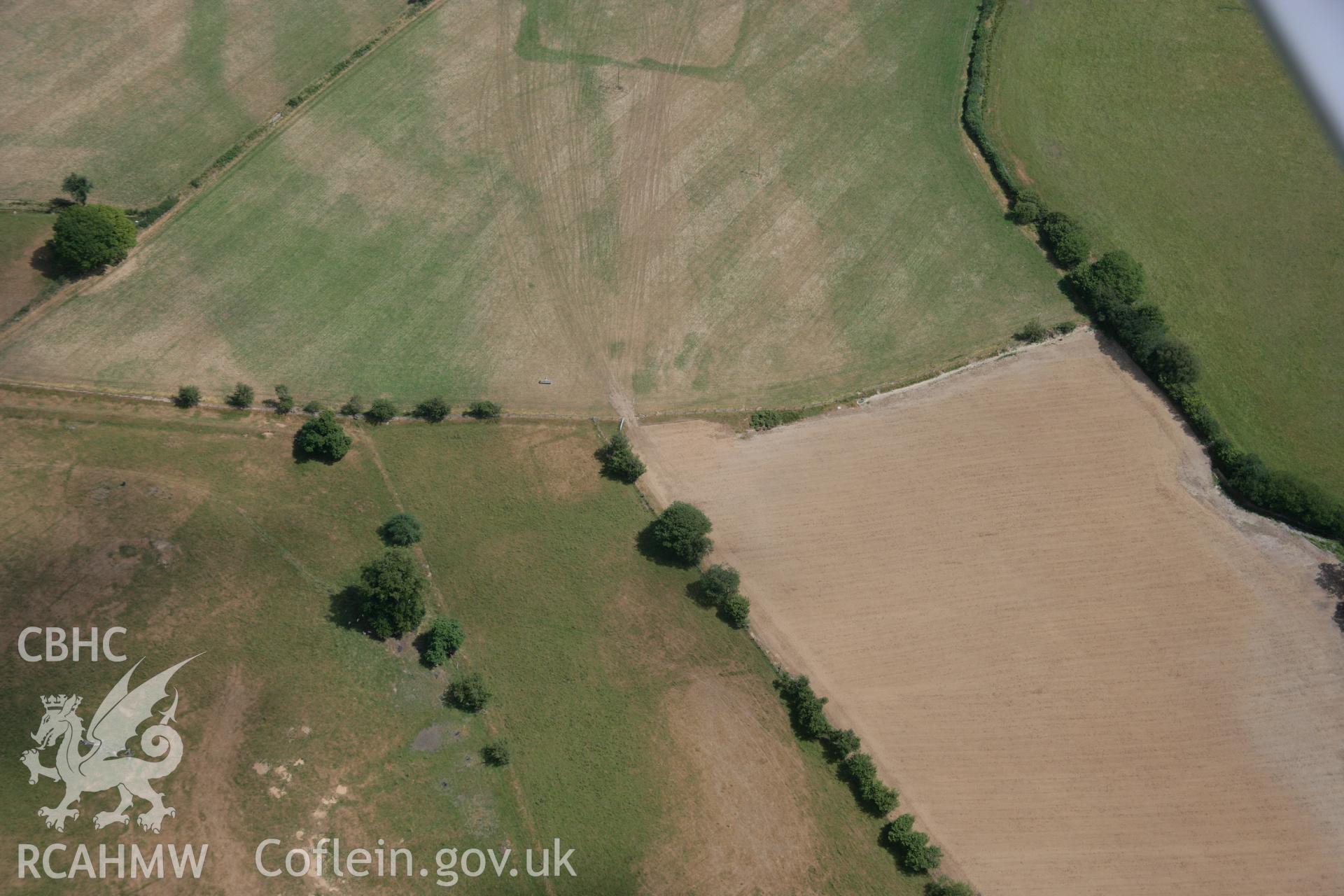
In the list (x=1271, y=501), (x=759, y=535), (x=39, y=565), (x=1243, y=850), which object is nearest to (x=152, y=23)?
(x=39, y=565)

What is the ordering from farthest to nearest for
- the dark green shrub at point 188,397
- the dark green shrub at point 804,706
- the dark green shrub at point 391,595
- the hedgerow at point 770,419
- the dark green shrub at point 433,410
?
the hedgerow at point 770,419 < the dark green shrub at point 433,410 < the dark green shrub at point 188,397 < the dark green shrub at point 804,706 < the dark green shrub at point 391,595

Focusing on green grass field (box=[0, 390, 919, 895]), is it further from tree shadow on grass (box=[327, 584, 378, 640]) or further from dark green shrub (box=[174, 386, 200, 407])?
dark green shrub (box=[174, 386, 200, 407])

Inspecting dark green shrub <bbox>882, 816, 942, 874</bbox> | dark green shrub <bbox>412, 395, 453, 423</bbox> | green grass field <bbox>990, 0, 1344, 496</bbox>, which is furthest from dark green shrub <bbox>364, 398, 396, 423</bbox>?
green grass field <bbox>990, 0, 1344, 496</bbox>

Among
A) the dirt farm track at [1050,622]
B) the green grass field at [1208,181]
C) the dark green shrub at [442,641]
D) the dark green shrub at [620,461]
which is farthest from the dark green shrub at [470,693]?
the green grass field at [1208,181]

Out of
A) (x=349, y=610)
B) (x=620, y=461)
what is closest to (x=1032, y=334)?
(x=620, y=461)

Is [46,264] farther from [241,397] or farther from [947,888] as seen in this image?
[947,888]

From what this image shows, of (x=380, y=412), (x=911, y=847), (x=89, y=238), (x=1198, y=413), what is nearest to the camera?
(x=911, y=847)

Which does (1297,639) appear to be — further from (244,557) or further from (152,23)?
(152,23)

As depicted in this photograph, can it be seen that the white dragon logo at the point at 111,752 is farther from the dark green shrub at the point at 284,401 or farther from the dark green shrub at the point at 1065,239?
the dark green shrub at the point at 1065,239
